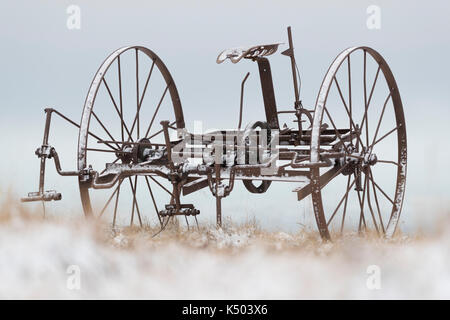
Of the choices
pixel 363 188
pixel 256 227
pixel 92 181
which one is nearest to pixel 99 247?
pixel 92 181

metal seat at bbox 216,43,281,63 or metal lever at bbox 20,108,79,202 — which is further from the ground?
metal seat at bbox 216,43,281,63

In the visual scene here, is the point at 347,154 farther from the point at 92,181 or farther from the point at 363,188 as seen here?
the point at 92,181

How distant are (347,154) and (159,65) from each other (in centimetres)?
208

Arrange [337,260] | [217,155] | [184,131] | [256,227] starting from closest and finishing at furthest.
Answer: [337,260] → [217,155] → [184,131] → [256,227]

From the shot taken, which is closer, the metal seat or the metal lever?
the metal lever

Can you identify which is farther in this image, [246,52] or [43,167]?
[246,52]

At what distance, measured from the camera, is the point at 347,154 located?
23.8ft

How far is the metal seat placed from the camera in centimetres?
742

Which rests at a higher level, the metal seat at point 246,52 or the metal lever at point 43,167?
the metal seat at point 246,52

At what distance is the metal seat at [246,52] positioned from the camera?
7.42 meters

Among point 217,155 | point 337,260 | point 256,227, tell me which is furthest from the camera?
point 256,227

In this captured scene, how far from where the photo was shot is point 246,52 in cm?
740

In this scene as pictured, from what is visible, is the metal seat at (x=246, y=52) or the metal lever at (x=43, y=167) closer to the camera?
the metal lever at (x=43, y=167)

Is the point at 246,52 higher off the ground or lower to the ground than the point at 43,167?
higher
